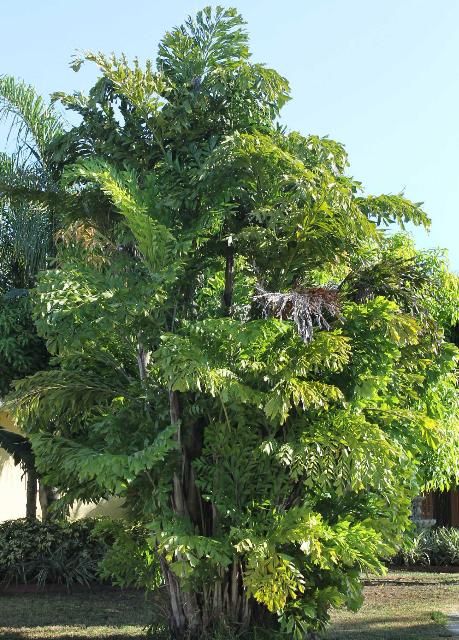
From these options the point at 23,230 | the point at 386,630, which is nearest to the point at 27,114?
the point at 23,230

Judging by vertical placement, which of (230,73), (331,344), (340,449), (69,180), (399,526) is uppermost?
(230,73)

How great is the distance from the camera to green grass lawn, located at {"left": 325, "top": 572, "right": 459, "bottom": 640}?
35.0ft

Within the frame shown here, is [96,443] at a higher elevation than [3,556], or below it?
higher

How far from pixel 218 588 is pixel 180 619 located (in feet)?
1.90

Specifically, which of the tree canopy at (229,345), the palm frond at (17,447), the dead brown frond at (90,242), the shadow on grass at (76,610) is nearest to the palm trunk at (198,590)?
the tree canopy at (229,345)

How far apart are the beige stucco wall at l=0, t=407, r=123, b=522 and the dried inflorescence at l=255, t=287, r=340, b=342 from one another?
10963 mm

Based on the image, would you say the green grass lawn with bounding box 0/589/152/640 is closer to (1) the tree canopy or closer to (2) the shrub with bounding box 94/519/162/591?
(2) the shrub with bounding box 94/519/162/591

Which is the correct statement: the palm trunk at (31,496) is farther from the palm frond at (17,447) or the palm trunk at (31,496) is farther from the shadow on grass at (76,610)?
→ the shadow on grass at (76,610)

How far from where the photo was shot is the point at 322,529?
27.4 feet

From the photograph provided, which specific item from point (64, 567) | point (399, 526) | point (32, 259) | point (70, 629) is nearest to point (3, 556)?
point (64, 567)

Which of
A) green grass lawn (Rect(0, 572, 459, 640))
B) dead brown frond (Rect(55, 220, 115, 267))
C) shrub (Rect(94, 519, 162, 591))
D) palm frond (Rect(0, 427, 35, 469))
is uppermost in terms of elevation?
dead brown frond (Rect(55, 220, 115, 267))

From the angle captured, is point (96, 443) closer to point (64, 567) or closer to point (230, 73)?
point (230, 73)

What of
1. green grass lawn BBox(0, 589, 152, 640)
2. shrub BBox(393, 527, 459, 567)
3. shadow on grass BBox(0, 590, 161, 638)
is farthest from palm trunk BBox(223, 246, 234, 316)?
shrub BBox(393, 527, 459, 567)

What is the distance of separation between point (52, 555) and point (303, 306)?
791cm
